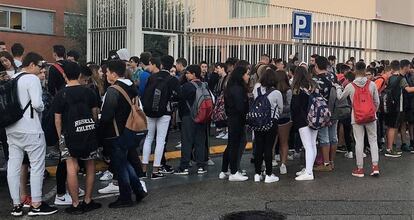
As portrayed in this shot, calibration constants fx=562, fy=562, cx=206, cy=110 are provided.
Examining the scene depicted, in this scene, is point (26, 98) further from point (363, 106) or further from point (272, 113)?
point (363, 106)

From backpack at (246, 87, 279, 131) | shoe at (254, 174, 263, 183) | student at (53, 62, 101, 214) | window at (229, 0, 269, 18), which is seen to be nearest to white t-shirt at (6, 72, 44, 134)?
student at (53, 62, 101, 214)

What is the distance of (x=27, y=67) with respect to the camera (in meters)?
6.75

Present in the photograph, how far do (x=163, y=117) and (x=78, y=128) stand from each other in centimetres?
224

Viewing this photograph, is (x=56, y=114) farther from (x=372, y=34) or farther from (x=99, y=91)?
(x=372, y=34)

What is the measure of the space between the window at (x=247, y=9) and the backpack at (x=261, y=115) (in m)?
9.90

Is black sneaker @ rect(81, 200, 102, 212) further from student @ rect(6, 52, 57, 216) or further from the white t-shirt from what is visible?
the white t-shirt

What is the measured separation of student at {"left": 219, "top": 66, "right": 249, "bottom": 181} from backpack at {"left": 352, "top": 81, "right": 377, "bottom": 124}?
5.94ft

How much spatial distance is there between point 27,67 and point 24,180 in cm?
142

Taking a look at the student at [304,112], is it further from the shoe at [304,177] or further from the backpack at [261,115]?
the backpack at [261,115]

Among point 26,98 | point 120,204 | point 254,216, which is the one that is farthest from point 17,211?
point 254,216

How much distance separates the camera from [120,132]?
6.88 meters

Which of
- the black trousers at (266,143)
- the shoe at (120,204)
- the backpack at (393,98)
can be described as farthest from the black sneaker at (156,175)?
the backpack at (393,98)

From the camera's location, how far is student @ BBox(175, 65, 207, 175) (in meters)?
8.90

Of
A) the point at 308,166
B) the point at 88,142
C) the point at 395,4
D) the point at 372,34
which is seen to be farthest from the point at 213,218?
the point at 395,4
